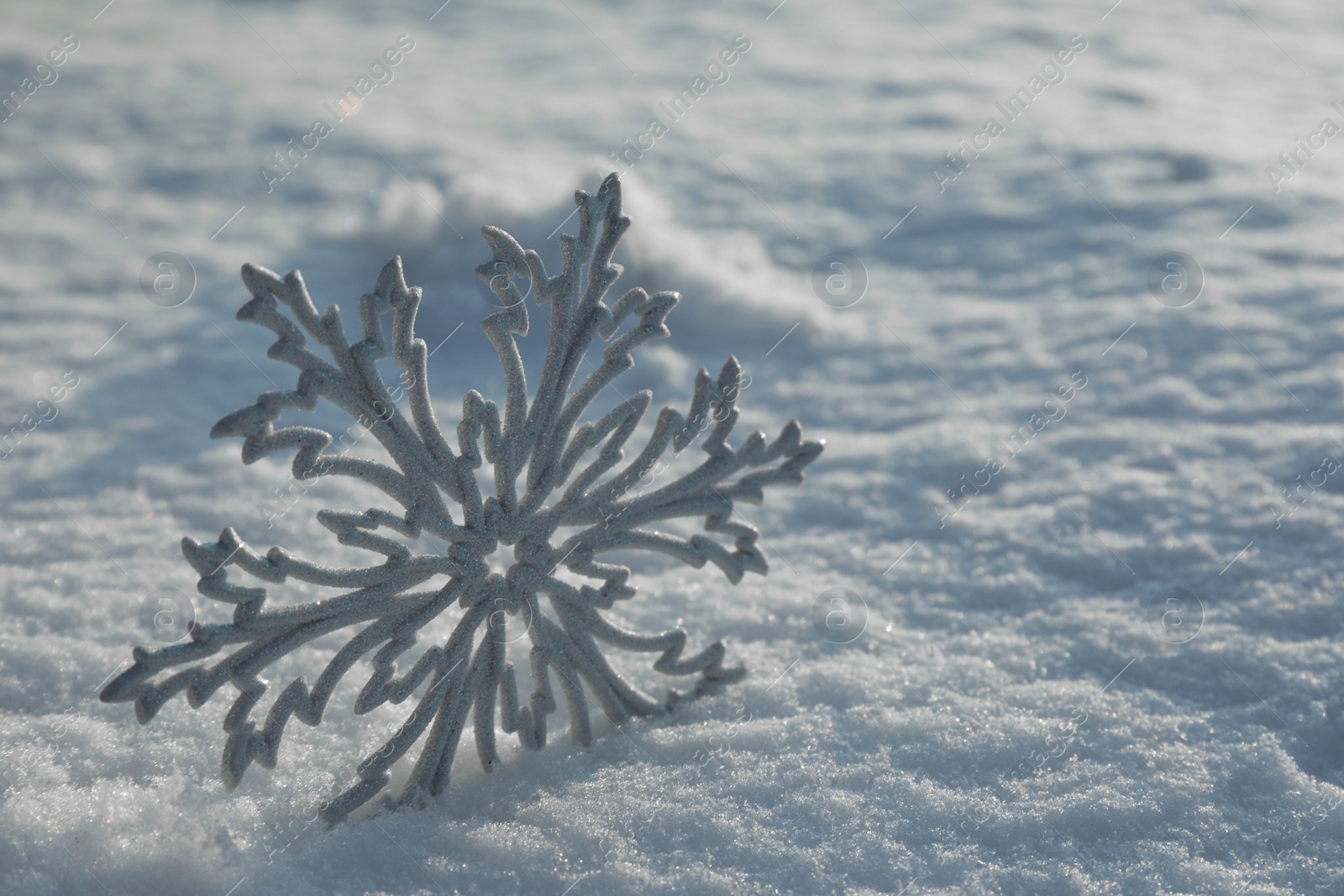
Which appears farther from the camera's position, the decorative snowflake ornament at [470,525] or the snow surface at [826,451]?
the snow surface at [826,451]

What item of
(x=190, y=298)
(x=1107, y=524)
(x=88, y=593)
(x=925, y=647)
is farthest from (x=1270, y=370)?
(x=190, y=298)

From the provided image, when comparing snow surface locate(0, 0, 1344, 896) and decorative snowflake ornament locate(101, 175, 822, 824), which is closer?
decorative snowflake ornament locate(101, 175, 822, 824)

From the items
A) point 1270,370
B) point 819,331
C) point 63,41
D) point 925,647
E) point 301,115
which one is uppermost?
point 63,41

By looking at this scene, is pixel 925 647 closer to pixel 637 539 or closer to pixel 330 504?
pixel 637 539

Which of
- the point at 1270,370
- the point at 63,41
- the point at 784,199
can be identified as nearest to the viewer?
the point at 1270,370
